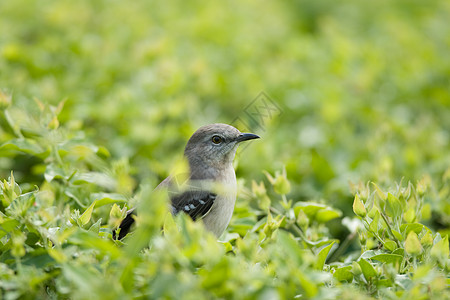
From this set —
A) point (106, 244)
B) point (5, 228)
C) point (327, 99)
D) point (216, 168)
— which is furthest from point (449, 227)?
point (5, 228)

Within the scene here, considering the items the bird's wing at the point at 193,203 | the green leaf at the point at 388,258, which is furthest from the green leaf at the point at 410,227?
the bird's wing at the point at 193,203

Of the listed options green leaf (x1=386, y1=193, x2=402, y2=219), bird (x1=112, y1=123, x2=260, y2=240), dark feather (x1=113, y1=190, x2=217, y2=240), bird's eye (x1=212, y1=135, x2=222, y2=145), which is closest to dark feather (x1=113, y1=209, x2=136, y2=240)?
bird (x1=112, y1=123, x2=260, y2=240)

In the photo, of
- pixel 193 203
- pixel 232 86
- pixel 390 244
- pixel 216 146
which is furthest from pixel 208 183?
pixel 232 86

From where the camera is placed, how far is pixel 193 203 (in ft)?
12.1

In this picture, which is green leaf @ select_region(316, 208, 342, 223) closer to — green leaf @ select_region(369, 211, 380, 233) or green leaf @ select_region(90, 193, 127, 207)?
green leaf @ select_region(369, 211, 380, 233)

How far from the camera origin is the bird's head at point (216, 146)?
4.04 m

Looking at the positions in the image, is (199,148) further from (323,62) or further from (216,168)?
(323,62)

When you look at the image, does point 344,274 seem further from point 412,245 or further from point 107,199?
point 107,199

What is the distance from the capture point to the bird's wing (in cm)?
366

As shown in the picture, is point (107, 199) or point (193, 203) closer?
point (107, 199)

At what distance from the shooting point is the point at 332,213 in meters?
3.75

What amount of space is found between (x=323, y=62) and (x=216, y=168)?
4.65 m

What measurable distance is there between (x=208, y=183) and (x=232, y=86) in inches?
121

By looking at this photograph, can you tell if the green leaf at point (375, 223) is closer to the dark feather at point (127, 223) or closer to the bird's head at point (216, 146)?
the bird's head at point (216, 146)
